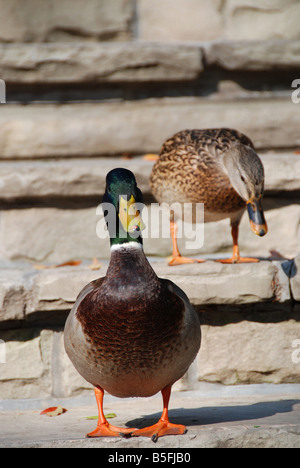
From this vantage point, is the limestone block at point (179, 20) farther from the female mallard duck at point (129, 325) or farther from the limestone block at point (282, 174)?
the female mallard duck at point (129, 325)

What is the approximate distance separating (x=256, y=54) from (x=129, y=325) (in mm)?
2537

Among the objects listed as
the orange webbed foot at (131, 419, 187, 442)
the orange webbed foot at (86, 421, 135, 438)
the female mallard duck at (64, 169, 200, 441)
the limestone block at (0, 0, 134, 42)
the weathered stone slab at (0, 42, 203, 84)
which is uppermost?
the limestone block at (0, 0, 134, 42)

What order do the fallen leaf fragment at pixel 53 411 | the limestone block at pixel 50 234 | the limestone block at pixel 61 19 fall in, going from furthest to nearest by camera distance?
the limestone block at pixel 61 19
the limestone block at pixel 50 234
the fallen leaf fragment at pixel 53 411

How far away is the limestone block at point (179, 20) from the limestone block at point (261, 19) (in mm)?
85

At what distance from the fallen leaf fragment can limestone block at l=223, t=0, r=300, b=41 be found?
269 cm

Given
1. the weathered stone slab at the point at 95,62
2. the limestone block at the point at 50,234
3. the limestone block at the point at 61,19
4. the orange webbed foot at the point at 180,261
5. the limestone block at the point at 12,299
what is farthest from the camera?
the limestone block at the point at 61,19

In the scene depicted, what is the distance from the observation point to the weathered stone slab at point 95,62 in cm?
446

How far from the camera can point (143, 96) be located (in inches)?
182

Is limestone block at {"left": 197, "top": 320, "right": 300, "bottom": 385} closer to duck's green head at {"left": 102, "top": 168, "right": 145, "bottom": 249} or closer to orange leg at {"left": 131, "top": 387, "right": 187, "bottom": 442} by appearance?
orange leg at {"left": 131, "top": 387, "right": 187, "bottom": 442}

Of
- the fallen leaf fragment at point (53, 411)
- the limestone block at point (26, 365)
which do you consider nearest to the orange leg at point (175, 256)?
the limestone block at point (26, 365)

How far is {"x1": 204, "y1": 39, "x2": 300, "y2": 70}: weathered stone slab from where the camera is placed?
4.48 m

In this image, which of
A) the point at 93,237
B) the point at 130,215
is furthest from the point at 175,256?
the point at 130,215

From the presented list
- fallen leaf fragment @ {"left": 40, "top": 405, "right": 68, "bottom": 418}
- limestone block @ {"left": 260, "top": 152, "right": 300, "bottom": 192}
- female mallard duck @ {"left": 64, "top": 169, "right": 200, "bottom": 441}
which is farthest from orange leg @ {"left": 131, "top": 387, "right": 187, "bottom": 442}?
limestone block @ {"left": 260, "top": 152, "right": 300, "bottom": 192}
